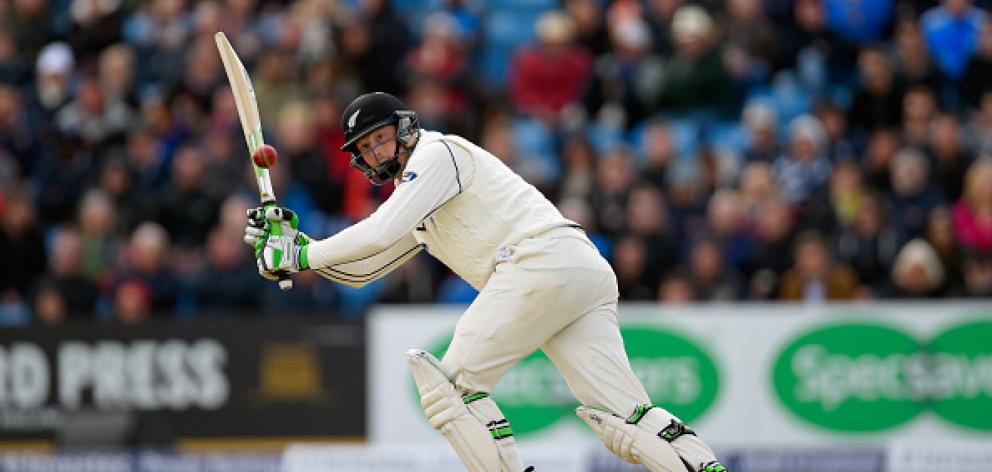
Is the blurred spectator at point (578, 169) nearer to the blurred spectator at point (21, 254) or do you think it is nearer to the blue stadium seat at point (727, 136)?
the blue stadium seat at point (727, 136)

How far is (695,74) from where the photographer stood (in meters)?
15.6

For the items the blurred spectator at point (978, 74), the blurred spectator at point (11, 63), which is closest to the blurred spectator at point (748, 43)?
the blurred spectator at point (978, 74)

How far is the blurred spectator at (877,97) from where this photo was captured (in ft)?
49.9

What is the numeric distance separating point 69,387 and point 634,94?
5.78 m

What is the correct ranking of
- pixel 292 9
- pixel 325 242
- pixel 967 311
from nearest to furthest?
pixel 325 242, pixel 967 311, pixel 292 9

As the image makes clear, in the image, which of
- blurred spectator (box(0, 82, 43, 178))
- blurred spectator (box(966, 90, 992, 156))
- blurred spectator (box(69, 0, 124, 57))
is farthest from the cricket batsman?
blurred spectator (box(69, 0, 124, 57))

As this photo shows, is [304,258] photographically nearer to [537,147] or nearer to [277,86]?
[537,147]

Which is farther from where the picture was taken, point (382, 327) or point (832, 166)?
point (832, 166)

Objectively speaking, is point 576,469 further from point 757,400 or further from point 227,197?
point 227,197

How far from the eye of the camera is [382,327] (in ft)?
44.1

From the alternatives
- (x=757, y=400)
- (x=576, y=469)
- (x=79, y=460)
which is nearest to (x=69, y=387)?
(x=79, y=460)

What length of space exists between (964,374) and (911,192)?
178 cm

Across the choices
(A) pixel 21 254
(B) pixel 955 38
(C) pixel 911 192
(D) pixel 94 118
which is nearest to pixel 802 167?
(C) pixel 911 192

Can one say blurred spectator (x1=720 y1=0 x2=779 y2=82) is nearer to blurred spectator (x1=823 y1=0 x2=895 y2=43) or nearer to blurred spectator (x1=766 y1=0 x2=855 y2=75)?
blurred spectator (x1=766 y1=0 x2=855 y2=75)
